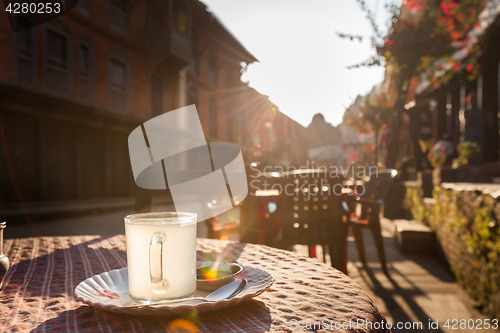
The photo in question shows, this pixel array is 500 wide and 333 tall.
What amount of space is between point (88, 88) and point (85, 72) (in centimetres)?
50

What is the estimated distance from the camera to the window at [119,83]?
1295 centimetres

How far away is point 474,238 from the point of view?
3.12m

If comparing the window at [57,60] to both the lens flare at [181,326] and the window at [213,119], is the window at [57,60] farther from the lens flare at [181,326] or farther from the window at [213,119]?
the lens flare at [181,326]

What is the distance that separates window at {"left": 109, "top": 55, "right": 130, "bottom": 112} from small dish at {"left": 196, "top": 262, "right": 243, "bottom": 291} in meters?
13.1

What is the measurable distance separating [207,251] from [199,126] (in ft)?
56.2

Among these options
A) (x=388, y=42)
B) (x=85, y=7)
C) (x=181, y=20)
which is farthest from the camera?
(x=181, y=20)

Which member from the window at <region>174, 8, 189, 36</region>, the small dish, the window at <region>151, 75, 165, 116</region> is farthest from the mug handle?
the window at <region>174, 8, 189, 36</region>

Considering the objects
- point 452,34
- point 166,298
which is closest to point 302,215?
point 166,298

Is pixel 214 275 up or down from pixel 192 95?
down

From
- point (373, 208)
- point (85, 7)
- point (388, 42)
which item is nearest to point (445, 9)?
point (388, 42)

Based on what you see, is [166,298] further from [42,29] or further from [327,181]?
[42,29]

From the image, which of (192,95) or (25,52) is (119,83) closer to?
(25,52)

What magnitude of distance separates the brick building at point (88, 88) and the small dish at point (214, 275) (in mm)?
7547

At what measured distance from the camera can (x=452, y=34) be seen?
786cm
